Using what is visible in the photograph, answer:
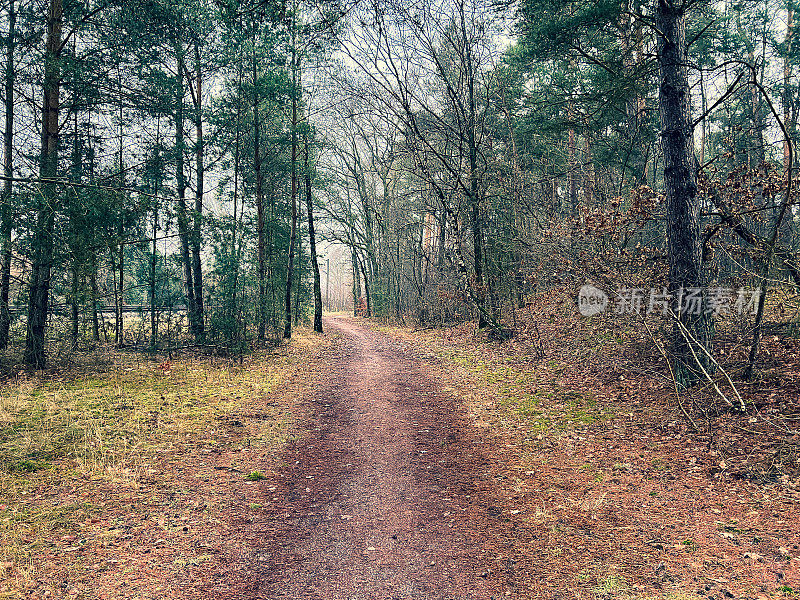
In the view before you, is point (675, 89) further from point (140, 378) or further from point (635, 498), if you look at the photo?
point (140, 378)

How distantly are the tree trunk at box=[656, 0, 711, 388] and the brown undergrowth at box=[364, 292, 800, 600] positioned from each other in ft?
2.89

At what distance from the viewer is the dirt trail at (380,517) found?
3812 millimetres

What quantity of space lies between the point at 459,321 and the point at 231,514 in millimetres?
16432

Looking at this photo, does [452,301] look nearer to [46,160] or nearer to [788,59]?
[788,59]

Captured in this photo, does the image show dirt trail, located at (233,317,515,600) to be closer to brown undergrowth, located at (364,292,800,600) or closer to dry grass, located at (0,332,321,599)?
brown undergrowth, located at (364,292,800,600)

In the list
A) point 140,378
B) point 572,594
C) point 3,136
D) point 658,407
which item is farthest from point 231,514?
point 3,136

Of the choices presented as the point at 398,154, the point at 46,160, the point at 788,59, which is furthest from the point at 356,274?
the point at 46,160

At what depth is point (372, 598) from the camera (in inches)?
142

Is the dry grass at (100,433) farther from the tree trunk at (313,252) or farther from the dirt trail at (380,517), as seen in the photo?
the tree trunk at (313,252)

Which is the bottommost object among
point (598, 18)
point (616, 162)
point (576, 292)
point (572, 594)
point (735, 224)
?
point (572, 594)

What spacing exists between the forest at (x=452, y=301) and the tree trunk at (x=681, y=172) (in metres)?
0.04

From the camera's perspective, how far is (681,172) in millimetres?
7062

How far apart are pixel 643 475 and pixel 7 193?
9.86 metres

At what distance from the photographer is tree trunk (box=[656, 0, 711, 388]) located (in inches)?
276
